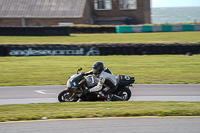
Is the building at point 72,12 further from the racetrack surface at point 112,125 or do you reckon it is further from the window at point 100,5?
the racetrack surface at point 112,125

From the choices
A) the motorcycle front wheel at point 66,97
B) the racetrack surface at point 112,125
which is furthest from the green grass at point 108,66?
the racetrack surface at point 112,125

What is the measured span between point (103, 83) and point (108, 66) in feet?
27.3

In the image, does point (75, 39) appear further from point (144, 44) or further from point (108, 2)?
point (108, 2)

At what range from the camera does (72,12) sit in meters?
42.1

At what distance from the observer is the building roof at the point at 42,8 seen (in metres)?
42.0

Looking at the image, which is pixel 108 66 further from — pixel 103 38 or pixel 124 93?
pixel 103 38

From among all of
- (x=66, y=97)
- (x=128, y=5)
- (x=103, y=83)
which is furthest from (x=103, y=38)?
(x=103, y=83)

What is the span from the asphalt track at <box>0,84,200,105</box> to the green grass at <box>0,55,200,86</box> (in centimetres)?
94

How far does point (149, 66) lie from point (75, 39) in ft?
37.7

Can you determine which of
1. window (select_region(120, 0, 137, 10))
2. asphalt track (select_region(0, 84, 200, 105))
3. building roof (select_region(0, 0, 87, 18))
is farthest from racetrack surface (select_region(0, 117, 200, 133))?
window (select_region(120, 0, 137, 10))

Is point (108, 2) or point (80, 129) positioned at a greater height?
point (108, 2)

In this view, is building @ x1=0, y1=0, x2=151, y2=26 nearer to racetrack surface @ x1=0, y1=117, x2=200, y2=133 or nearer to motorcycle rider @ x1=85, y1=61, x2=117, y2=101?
motorcycle rider @ x1=85, y1=61, x2=117, y2=101

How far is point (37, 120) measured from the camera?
703 centimetres

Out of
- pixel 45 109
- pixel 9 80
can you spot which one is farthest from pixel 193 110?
pixel 9 80
